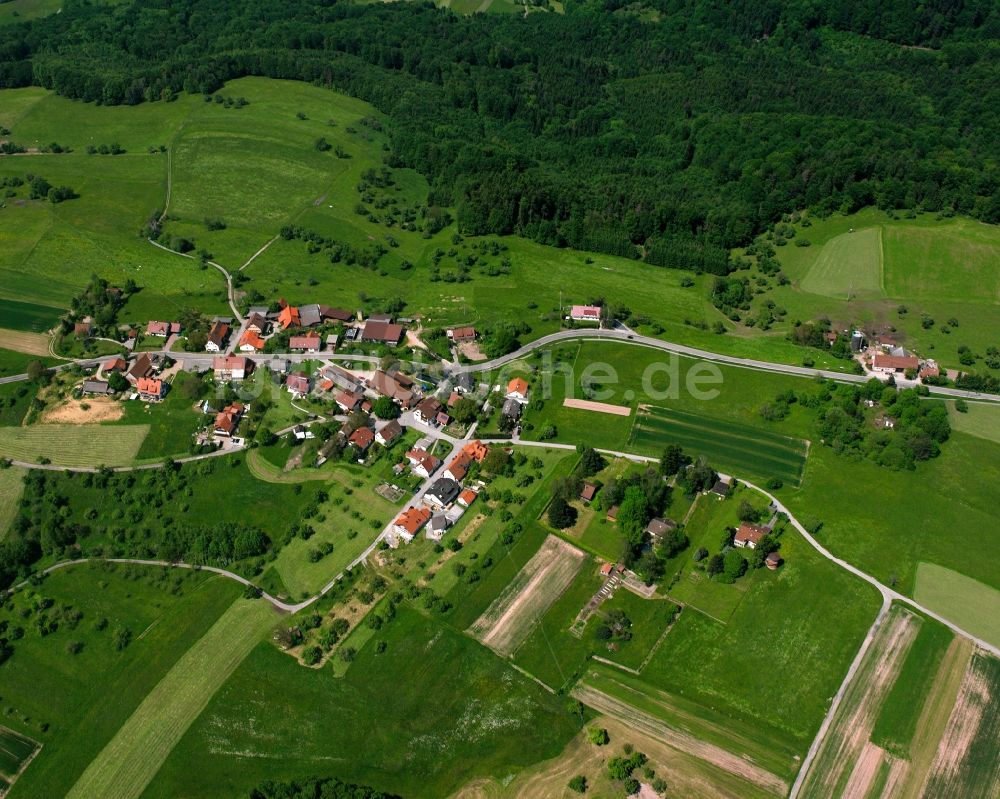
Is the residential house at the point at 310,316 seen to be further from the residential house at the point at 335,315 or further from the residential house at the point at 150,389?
the residential house at the point at 150,389

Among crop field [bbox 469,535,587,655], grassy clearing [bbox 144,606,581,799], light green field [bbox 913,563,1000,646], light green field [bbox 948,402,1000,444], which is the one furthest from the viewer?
light green field [bbox 948,402,1000,444]

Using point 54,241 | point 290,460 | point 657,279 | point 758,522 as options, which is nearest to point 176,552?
point 290,460

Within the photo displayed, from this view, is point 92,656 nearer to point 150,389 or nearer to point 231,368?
point 150,389

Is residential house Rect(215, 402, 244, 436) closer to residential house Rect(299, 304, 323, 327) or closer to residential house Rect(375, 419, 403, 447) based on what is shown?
residential house Rect(375, 419, 403, 447)

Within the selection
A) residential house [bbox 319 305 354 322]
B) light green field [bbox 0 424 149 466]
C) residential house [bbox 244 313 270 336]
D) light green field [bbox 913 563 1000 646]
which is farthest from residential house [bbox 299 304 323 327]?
light green field [bbox 913 563 1000 646]

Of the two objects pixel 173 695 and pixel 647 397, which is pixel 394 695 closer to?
pixel 173 695

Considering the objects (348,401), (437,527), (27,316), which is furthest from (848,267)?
(27,316)

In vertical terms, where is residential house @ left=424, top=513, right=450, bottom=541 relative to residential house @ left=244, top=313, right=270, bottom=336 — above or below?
below
